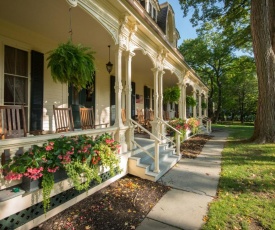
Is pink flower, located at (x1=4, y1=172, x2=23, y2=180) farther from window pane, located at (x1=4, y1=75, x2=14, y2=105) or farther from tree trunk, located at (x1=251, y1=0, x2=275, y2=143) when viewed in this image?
tree trunk, located at (x1=251, y1=0, x2=275, y2=143)

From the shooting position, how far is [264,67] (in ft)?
26.8

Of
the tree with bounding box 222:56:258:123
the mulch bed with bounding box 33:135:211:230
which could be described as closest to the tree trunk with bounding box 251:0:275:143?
the mulch bed with bounding box 33:135:211:230

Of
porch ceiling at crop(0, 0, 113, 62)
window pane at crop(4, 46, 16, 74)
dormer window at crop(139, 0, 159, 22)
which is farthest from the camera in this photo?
dormer window at crop(139, 0, 159, 22)

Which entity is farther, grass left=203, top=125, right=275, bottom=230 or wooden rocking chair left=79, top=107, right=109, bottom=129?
wooden rocking chair left=79, top=107, right=109, bottom=129

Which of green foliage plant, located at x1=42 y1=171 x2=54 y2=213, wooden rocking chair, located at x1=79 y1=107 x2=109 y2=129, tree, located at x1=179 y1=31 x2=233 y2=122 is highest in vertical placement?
tree, located at x1=179 y1=31 x2=233 y2=122

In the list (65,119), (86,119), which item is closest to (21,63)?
(65,119)

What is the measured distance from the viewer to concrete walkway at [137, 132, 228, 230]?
2.71 metres

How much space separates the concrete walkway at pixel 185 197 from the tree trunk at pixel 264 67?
4136mm

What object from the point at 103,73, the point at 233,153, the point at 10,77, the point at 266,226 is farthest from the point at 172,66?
the point at 266,226

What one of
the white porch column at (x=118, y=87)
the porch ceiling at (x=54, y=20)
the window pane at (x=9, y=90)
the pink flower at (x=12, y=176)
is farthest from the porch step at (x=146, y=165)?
the porch ceiling at (x=54, y=20)

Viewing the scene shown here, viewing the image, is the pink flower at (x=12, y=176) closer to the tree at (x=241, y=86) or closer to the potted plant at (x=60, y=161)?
the potted plant at (x=60, y=161)

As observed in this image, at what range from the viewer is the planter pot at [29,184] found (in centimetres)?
236

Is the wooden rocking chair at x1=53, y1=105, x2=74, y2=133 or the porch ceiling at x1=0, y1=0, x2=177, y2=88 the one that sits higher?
the porch ceiling at x1=0, y1=0, x2=177, y2=88

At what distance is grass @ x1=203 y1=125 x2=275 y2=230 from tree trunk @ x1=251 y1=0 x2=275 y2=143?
2.68 m
